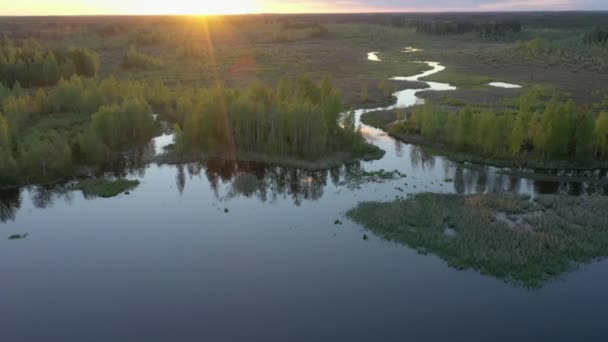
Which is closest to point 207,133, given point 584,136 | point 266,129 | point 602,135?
point 266,129

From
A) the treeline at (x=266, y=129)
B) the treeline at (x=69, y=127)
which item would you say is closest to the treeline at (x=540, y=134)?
the treeline at (x=266, y=129)

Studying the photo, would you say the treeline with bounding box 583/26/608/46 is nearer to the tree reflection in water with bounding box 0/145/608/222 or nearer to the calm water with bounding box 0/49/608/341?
the tree reflection in water with bounding box 0/145/608/222

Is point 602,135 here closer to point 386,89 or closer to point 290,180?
point 290,180

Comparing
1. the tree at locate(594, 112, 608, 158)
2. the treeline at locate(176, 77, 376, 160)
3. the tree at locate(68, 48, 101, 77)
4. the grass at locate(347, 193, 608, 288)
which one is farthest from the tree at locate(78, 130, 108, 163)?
Answer: the tree at locate(68, 48, 101, 77)

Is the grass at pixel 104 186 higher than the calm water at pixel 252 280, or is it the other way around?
the grass at pixel 104 186

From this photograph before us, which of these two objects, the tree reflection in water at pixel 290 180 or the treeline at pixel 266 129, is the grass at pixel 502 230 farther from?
the treeline at pixel 266 129

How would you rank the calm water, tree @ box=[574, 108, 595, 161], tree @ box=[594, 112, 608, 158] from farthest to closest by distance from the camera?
tree @ box=[594, 112, 608, 158] < tree @ box=[574, 108, 595, 161] < the calm water

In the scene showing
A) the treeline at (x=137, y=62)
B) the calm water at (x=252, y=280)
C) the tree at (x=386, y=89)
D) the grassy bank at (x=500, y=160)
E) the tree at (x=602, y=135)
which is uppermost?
the treeline at (x=137, y=62)

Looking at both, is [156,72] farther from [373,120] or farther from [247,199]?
[247,199]
